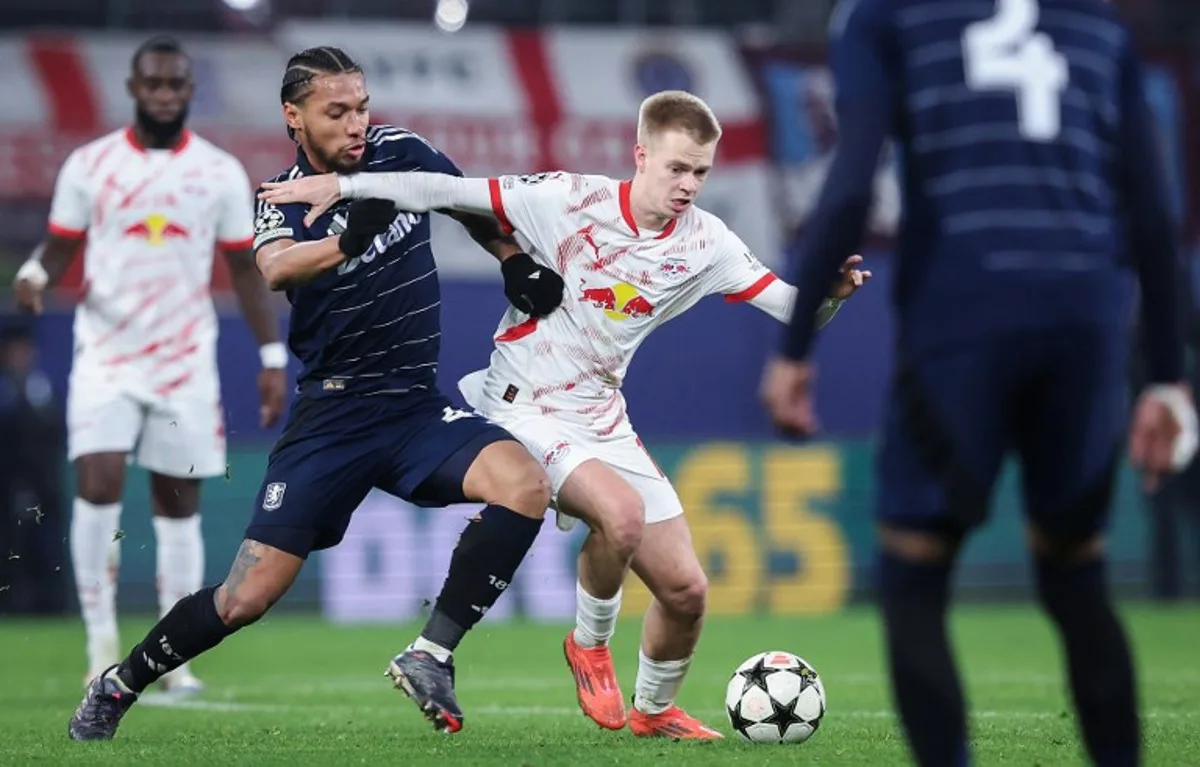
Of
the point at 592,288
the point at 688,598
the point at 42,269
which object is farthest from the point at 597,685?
the point at 42,269

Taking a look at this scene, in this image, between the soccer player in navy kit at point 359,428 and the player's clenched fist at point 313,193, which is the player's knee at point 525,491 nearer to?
the soccer player in navy kit at point 359,428

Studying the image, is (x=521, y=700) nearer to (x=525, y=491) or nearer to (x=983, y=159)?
(x=525, y=491)

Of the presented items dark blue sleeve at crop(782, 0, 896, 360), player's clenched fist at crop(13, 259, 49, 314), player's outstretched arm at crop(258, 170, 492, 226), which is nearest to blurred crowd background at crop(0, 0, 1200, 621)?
player's clenched fist at crop(13, 259, 49, 314)

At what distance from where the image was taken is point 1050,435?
4156 millimetres

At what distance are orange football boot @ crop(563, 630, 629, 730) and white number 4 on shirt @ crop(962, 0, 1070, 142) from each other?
10.0 ft

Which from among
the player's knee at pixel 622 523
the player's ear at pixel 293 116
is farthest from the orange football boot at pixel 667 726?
the player's ear at pixel 293 116

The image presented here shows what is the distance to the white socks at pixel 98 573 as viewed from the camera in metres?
8.55

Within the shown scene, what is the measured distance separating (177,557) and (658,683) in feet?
9.72

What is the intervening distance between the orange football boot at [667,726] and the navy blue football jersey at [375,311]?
1.42 metres

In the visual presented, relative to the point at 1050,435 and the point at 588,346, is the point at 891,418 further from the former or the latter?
the point at 588,346

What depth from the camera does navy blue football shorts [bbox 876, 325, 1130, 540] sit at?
407 centimetres

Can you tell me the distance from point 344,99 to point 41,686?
4871mm

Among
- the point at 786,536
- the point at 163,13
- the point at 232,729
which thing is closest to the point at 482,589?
the point at 232,729

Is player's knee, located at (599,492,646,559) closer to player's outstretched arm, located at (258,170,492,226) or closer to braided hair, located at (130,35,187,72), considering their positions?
player's outstretched arm, located at (258,170,492,226)
